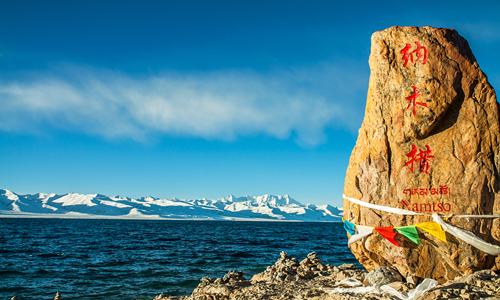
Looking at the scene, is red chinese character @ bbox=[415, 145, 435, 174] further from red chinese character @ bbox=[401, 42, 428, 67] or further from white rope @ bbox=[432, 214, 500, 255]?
red chinese character @ bbox=[401, 42, 428, 67]

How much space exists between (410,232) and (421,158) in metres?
1.49

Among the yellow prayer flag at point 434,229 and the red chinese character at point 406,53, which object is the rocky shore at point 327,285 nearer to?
the yellow prayer flag at point 434,229

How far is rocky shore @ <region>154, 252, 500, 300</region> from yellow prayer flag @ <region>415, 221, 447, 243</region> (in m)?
0.79

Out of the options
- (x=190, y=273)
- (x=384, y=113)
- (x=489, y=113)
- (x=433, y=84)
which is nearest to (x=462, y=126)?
(x=489, y=113)

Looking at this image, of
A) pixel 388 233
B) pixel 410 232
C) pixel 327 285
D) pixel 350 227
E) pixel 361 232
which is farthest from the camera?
pixel 327 285

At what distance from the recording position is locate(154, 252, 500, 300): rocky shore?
16.5 feet

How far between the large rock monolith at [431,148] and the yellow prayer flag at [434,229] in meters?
Answer: 0.14

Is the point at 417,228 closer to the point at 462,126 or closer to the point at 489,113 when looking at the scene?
the point at 462,126

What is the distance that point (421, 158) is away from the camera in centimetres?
623

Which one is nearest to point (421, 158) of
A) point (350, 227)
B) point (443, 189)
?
point (443, 189)

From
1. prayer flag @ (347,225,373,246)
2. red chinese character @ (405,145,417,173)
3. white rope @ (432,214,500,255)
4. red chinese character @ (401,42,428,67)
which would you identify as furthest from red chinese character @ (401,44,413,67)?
prayer flag @ (347,225,373,246)

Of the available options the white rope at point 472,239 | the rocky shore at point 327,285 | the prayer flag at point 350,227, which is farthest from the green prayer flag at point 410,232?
the prayer flag at point 350,227

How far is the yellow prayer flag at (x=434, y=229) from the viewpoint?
579 centimetres

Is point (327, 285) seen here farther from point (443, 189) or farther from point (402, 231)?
point (443, 189)
